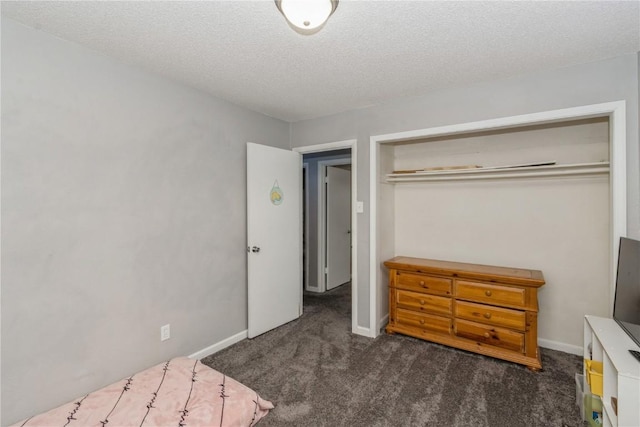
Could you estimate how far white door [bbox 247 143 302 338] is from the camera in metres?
3.11

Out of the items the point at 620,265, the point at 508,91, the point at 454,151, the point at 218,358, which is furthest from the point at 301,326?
the point at 508,91

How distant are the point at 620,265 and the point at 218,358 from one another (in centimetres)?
306

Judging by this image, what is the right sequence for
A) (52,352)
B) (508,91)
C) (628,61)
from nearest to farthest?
1. (52,352)
2. (628,61)
3. (508,91)

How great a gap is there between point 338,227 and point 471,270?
2.60 meters

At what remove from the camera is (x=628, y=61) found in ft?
6.93

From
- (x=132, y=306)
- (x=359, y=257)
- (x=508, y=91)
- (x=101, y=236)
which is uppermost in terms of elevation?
(x=508, y=91)

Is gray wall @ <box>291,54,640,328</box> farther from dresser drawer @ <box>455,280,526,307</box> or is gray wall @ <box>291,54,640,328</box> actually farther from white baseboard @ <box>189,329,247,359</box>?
white baseboard @ <box>189,329,247,359</box>

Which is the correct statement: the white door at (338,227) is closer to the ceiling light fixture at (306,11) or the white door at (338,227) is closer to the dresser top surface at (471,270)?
the dresser top surface at (471,270)

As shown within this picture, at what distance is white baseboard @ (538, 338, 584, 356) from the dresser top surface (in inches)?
25.7

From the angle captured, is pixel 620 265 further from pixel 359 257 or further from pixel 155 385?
pixel 155 385

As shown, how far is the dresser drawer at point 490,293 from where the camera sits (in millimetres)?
2549

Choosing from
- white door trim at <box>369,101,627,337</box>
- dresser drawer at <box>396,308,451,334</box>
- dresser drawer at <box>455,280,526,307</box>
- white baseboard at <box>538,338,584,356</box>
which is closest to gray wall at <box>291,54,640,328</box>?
white door trim at <box>369,101,627,337</box>

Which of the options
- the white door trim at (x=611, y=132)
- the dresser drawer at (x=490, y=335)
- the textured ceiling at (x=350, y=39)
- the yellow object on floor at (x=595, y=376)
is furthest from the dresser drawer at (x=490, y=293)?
the textured ceiling at (x=350, y=39)

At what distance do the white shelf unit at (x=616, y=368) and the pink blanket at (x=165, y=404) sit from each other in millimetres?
1854
